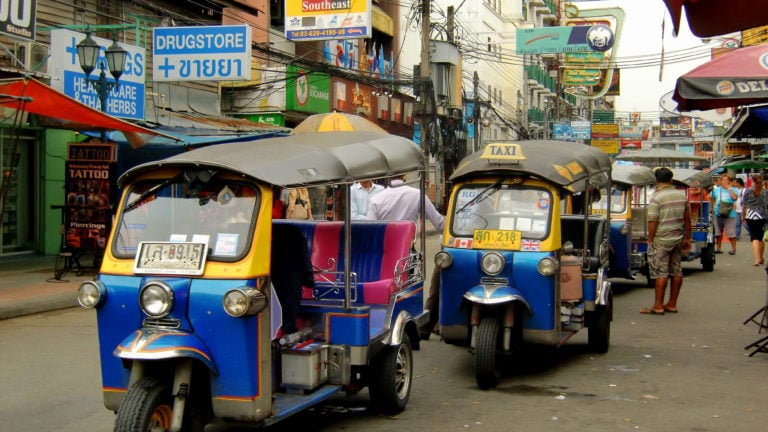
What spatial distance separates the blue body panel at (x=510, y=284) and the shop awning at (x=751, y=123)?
10.2ft

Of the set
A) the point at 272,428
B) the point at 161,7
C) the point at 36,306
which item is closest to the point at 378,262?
the point at 272,428

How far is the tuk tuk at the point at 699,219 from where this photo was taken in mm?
16672

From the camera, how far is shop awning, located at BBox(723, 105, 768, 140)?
29.1 ft

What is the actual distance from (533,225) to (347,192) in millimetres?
2379

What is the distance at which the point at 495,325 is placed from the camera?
7215 millimetres

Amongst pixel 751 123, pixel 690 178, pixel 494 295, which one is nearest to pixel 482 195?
pixel 494 295

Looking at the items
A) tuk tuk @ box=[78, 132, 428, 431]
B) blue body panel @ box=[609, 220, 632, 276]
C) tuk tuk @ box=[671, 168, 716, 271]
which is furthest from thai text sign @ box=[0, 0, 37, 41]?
tuk tuk @ box=[671, 168, 716, 271]

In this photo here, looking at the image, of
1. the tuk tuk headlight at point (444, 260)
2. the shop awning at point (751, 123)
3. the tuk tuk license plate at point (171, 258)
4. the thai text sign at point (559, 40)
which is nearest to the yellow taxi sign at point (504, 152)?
the tuk tuk headlight at point (444, 260)

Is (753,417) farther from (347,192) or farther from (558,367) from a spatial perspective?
(347,192)

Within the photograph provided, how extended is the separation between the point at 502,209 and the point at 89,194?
862 centimetres

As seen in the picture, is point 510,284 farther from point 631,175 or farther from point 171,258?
point 631,175

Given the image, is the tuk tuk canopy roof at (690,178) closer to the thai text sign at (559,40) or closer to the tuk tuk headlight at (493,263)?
the tuk tuk headlight at (493,263)

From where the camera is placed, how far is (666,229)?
11055 mm

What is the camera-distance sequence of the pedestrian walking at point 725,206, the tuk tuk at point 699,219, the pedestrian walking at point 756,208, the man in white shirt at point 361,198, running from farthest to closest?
the pedestrian walking at point 725,206 < the pedestrian walking at point 756,208 < the tuk tuk at point 699,219 < the man in white shirt at point 361,198
